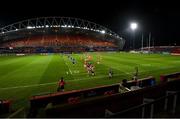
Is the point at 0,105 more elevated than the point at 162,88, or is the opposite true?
the point at 162,88

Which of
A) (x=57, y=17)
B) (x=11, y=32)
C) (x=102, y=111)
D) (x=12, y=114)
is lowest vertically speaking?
(x=12, y=114)

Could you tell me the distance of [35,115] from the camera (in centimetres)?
1040

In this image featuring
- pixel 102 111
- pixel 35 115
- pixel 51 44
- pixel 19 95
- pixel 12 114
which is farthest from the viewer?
pixel 51 44

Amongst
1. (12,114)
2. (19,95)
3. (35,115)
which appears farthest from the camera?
(19,95)

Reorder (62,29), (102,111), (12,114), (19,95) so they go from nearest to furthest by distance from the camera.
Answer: (102,111) → (12,114) → (19,95) → (62,29)

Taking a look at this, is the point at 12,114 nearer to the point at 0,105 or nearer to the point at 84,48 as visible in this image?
the point at 0,105

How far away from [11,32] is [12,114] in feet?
453

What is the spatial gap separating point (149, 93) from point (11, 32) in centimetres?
14167

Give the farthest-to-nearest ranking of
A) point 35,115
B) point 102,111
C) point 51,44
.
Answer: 1. point 51,44
2. point 35,115
3. point 102,111

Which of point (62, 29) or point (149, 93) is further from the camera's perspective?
point (62, 29)

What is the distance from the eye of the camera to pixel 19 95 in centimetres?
1577

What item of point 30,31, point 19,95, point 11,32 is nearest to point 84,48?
point 30,31

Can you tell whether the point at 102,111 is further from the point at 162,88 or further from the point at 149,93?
the point at 162,88

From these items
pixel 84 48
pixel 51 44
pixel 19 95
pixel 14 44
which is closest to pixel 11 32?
pixel 14 44
